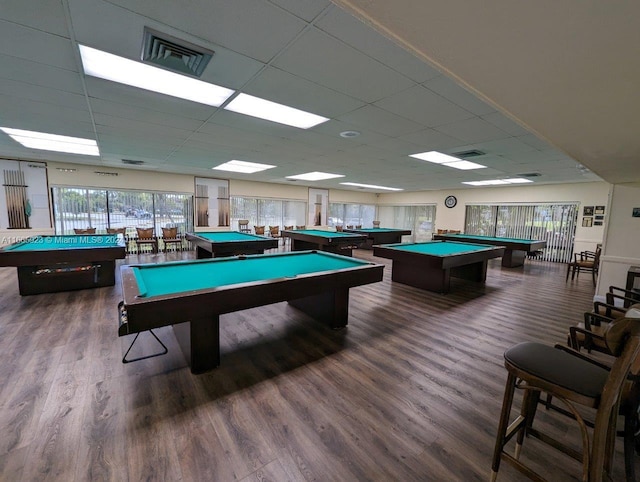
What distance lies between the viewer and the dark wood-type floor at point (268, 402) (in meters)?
1.54

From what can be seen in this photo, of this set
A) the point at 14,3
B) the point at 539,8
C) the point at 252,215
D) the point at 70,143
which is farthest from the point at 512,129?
the point at 252,215

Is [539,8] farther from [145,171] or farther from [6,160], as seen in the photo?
[6,160]

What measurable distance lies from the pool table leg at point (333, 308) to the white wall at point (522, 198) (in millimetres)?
6959

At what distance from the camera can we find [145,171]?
8.50 metres

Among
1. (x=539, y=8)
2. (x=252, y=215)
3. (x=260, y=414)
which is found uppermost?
(x=539, y=8)

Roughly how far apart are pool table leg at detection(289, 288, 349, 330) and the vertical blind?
9.35 m

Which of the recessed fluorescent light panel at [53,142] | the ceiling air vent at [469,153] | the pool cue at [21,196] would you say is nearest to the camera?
the recessed fluorescent light panel at [53,142]

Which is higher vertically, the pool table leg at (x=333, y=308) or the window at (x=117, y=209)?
the window at (x=117, y=209)

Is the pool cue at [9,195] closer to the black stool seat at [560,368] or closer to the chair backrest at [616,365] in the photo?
the black stool seat at [560,368]

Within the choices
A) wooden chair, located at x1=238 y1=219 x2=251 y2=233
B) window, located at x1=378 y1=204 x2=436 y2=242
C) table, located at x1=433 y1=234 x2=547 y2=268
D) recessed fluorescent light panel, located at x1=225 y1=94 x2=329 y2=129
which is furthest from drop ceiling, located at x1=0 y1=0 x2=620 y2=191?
window, located at x1=378 y1=204 x2=436 y2=242

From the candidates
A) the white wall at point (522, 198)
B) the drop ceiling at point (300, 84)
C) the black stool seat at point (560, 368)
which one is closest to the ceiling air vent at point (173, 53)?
the drop ceiling at point (300, 84)

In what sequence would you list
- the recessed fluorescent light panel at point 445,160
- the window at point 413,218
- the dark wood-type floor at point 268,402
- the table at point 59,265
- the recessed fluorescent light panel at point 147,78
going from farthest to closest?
the window at point 413,218 < the recessed fluorescent light panel at point 445,160 < the table at point 59,265 < the recessed fluorescent light panel at point 147,78 < the dark wood-type floor at point 268,402

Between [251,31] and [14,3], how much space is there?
1288 millimetres

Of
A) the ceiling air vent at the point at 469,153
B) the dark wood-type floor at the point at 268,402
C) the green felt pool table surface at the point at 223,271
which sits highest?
the ceiling air vent at the point at 469,153
